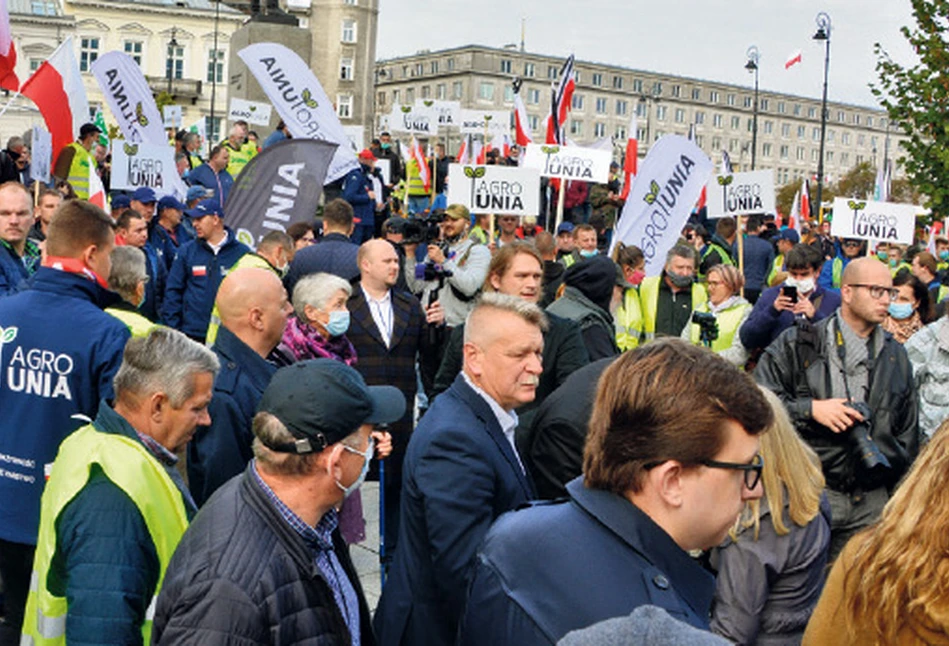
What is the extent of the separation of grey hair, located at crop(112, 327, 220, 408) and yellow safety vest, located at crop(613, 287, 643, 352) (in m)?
5.70

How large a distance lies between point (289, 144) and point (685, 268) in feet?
11.0

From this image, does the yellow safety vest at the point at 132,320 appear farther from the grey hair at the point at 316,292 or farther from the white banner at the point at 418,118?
the white banner at the point at 418,118

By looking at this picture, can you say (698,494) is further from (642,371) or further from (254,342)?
(254,342)

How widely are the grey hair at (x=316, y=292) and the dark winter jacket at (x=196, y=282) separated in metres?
2.90

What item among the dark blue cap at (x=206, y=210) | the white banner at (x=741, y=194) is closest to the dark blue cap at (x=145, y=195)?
the dark blue cap at (x=206, y=210)

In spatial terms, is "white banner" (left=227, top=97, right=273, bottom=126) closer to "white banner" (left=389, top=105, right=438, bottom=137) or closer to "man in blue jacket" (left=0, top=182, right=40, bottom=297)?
"white banner" (left=389, top=105, right=438, bottom=137)

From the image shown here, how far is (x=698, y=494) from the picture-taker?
7.80 feet

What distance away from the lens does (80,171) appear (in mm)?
12734

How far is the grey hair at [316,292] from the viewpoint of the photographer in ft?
19.3

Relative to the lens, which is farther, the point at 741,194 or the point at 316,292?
the point at 741,194

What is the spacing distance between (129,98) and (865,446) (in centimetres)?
958

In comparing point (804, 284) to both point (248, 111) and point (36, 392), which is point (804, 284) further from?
point (248, 111)

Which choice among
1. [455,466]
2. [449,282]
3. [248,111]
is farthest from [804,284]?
[248,111]

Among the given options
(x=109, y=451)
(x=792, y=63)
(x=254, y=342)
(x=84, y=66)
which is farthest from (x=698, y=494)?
(x=84, y=66)
